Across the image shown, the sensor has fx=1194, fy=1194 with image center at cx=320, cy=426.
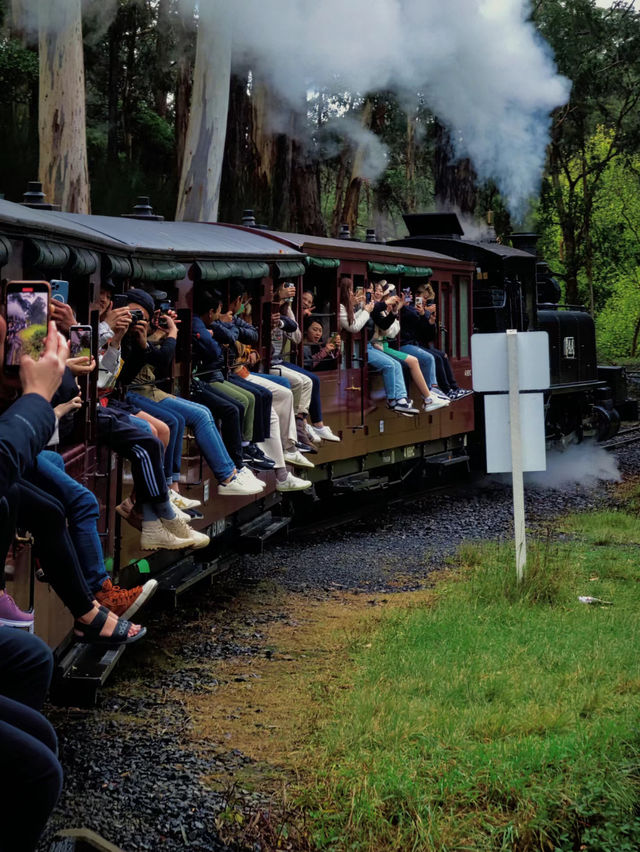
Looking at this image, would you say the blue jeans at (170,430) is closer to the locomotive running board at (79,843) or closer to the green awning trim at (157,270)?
the green awning trim at (157,270)

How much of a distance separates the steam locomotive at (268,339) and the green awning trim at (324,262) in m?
0.04

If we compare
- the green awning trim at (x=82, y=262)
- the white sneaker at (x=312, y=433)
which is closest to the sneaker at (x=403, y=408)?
the white sneaker at (x=312, y=433)

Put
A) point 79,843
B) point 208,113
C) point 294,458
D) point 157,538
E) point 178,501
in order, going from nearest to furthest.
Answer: point 79,843
point 157,538
point 178,501
point 294,458
point 208,113

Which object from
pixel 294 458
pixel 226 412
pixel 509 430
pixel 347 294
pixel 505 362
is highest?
pixel 347 294

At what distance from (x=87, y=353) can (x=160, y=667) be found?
244 centimetres

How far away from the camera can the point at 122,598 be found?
5875 millimetres

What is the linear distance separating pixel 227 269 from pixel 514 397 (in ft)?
7.76

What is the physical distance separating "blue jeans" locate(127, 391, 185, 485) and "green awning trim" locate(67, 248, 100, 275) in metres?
1.46

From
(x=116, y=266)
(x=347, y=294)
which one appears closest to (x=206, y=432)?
(x=116, y=266)

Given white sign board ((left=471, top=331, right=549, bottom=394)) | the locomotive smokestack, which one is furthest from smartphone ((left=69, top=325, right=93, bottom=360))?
the locomotive smokestack

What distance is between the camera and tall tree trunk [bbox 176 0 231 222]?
1845 cm

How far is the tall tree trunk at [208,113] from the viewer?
60.5 feet

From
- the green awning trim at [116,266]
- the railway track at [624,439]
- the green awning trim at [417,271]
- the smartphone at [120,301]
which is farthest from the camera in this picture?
the railway track at [624,439]

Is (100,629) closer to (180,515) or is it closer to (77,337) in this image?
(77,337)
